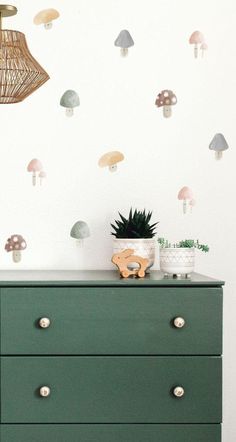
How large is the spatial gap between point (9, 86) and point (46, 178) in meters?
0.56

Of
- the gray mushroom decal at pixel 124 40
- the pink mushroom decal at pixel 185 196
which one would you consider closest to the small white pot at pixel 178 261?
the pink mushroom decal at pixel 185 196

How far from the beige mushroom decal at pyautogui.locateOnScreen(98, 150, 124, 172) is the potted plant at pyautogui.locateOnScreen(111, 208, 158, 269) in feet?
0.90

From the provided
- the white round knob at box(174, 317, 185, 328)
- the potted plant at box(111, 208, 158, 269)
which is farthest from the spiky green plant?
the white round knob at box(174, 317, 185, 328)

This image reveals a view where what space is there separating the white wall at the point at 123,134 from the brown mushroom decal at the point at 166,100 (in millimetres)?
22

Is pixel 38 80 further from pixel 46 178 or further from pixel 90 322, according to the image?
pixel 90 322

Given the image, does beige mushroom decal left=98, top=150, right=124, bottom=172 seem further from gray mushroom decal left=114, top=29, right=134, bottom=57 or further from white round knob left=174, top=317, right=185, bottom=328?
white round knob left=174, top=317, right=185, bottom=328

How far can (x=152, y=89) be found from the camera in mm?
2916

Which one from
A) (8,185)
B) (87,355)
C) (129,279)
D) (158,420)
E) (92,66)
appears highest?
(92,66)

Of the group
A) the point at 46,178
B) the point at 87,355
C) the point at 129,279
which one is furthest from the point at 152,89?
the point at 87,355

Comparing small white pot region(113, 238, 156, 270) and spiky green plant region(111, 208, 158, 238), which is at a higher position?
spiky green plant region(111, 208, 158, 238)

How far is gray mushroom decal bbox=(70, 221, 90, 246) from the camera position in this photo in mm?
2879

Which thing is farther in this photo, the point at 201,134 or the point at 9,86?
the point at 201,134

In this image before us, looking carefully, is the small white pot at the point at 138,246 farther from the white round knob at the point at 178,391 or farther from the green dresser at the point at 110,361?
the white round knob at the point at 178,391

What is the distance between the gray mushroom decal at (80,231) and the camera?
9.45 feet
